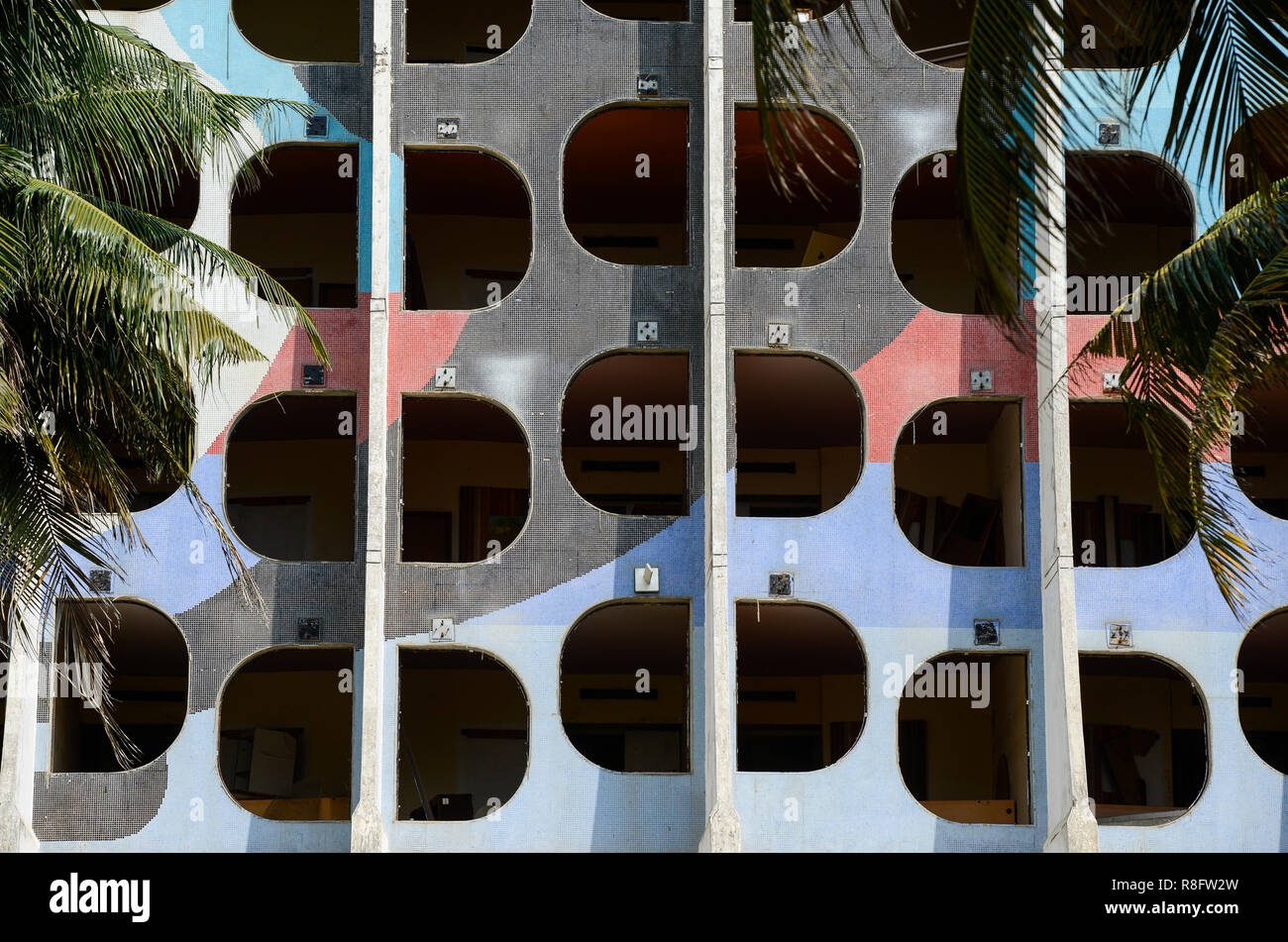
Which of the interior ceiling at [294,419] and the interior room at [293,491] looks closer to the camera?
the interior ceiling at [294,419]

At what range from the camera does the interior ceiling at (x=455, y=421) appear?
23500mm

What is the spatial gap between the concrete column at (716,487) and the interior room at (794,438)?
236 centimetres

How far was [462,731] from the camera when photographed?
2838 cm

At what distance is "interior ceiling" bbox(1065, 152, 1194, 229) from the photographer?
22609 mm

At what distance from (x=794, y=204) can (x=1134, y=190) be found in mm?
5013

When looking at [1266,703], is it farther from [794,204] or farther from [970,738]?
[794,204]

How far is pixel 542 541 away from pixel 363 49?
6.60 m

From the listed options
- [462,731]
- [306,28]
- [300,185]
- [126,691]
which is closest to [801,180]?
[300,185]

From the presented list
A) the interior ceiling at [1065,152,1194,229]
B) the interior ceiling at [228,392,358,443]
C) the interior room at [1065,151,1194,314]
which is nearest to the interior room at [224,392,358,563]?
the interior ceiling at [228,392,358,443]

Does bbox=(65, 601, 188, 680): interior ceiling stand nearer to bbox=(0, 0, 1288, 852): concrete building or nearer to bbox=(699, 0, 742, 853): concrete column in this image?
bbox=(0, 0, 1288, 852): concrete building

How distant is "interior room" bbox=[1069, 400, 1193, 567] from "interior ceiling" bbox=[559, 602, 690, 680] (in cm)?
605

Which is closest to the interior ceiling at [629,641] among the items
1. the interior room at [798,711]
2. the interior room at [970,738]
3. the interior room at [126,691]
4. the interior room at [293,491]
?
the interior room at [798,711]

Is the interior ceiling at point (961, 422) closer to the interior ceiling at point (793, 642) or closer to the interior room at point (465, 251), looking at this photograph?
the interior ceiling at point (793, 642)

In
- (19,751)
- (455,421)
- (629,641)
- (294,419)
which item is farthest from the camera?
(294,419)
